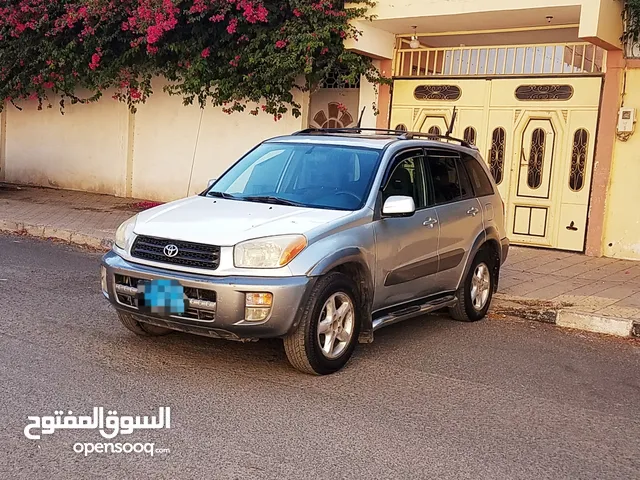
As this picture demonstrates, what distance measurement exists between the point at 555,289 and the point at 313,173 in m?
3.81

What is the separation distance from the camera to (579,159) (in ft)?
38.4

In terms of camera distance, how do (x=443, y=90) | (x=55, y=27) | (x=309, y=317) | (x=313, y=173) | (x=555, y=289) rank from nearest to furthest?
1. (x=309, y=317)
2. (x=313, y=173)
3. (x=555, y=289)
4. (x=443, y=90)
5. (x=55, y=27)

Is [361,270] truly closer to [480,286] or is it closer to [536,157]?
[480,286]

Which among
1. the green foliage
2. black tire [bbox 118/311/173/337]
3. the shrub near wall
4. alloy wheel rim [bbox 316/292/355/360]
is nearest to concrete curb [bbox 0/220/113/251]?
the shrub near wall

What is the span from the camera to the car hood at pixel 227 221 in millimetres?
5520

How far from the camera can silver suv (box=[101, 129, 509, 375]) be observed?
17.7ft

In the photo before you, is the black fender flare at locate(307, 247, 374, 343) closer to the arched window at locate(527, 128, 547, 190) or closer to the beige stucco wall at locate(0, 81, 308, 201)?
the arched window at locate(527, 128, 547, 190)

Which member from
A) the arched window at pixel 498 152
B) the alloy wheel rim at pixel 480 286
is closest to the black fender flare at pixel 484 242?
the alloy wheel rim at pixel 480 286

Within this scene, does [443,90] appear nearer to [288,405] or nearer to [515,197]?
[515,197]

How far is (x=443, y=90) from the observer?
12.9 meters

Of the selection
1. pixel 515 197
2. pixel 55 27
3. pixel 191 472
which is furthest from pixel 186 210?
pixel 55 27

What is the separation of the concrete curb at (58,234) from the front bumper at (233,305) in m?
6.03

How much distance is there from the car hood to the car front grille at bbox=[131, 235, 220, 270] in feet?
0.13

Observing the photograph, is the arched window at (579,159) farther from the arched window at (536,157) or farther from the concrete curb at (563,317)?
the concrete curb at (563,317)
